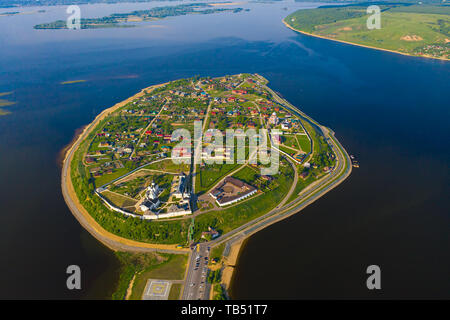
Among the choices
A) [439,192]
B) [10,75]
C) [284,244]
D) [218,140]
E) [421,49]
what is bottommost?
[284,244]

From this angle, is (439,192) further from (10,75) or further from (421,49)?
(10,75)

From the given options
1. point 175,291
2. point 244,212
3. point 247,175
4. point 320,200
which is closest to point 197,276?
point 175,291

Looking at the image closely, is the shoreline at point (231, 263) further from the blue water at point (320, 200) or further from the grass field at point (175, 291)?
the grass field at point (175, 291)

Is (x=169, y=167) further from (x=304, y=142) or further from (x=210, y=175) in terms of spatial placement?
(x=304, y=142)
